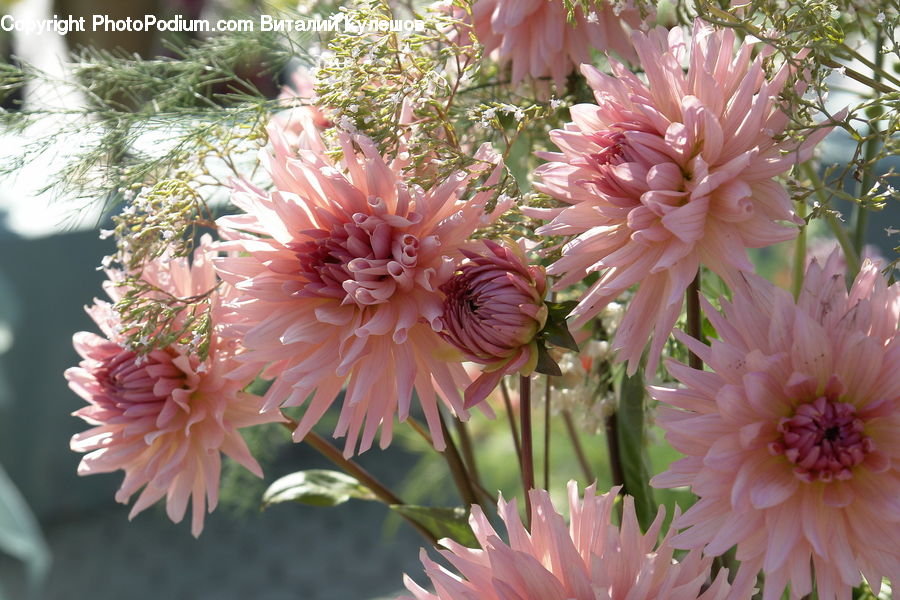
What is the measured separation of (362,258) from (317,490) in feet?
0.43

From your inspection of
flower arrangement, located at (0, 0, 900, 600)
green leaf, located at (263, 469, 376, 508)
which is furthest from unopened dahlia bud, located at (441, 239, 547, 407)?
A: green leaf, located at (263, 469, 376, 508)

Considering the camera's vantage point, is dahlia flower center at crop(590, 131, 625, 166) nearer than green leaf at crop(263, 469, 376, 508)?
Yes

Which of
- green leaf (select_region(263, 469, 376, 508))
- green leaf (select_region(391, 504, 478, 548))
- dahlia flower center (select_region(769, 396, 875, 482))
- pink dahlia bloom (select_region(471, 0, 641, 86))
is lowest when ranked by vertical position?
green leaf (select_region(263, 469, 376, 508))

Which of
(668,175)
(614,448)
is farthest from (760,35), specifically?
(614,448)

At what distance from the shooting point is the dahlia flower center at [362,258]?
237 mm

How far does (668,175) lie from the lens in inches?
8.9

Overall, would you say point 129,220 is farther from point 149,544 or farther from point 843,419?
point 149,544

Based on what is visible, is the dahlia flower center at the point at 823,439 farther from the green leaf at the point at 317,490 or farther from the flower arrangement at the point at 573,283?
the green leaf at the point at 317,490

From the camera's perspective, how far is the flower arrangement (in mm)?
218

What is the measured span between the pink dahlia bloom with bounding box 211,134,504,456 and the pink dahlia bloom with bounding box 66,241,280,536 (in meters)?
0.04

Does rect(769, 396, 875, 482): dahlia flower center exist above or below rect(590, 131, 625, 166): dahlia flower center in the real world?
below

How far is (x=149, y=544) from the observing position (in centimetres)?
146

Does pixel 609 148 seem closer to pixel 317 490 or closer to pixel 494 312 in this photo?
pixel 494 312

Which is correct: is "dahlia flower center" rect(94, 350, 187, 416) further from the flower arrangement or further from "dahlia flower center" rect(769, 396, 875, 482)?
"dahlia flower center" rect(769, 396, 875, 482)
